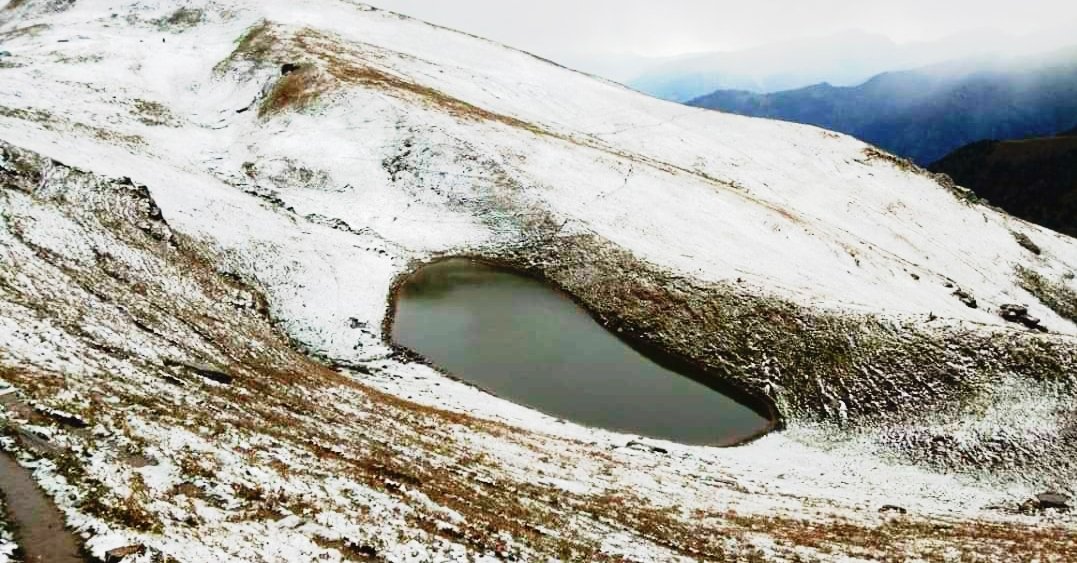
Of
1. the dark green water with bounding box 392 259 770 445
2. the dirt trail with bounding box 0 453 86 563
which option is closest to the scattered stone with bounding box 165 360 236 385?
the dirt trail with bounding box 0 453 86 563

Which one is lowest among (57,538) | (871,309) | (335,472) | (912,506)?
(912,506)

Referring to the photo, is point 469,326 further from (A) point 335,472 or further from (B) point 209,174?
(B) point 209,174

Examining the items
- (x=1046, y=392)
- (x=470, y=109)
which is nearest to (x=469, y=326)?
(x=1046, y=392)

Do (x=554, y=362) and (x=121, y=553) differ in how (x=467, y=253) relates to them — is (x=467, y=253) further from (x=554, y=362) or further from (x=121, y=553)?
(x=121, y=553)

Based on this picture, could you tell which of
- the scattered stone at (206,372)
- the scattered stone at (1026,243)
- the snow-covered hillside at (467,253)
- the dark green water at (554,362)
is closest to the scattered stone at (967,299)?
the snow-covered hillside at (467,253)

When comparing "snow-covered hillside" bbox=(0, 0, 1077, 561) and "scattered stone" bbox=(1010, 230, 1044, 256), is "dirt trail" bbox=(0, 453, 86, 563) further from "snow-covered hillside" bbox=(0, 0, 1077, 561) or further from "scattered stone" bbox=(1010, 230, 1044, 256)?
"scattered stone" bbox=(1010, 230, 1044, 256)

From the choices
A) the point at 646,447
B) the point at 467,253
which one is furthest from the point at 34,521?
the point at 467,253

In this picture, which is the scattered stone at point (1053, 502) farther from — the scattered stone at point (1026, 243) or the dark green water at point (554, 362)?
the scattered stone at point (1026, 243)
